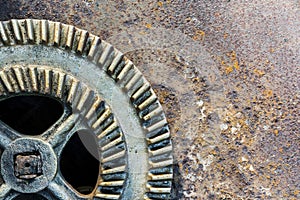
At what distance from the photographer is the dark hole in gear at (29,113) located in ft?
4.44

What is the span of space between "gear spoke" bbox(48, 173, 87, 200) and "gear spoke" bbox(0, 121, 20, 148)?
12 cm

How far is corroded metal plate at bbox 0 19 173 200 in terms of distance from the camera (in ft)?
3.93

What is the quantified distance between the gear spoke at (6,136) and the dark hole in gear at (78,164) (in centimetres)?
20

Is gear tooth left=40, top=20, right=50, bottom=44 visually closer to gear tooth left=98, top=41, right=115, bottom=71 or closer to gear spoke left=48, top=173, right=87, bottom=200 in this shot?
gear tooth left=98, top=41, right=115, bottom=71

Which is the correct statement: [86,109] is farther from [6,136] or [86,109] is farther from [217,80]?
[217,80]

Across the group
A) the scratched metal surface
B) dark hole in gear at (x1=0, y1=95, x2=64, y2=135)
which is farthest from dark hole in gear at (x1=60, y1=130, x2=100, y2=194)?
the scratched metal surface

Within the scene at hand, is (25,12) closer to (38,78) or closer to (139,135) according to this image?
(38,78)

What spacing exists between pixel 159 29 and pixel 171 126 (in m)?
0.24

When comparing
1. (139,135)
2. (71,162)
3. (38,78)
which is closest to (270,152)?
(139,135)

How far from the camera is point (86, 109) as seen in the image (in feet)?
3.96

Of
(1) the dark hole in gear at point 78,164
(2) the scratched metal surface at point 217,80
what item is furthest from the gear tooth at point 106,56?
(1) the dark hole in gear at point 78,164

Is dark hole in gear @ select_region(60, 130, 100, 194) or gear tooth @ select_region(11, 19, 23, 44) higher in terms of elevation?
gear tooth @ select_region(11, 19, 23, 44)

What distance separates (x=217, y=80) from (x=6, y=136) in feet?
1.70

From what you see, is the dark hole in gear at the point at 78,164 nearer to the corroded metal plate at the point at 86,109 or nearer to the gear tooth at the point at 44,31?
the corroded metal plate at the point at 86,109
